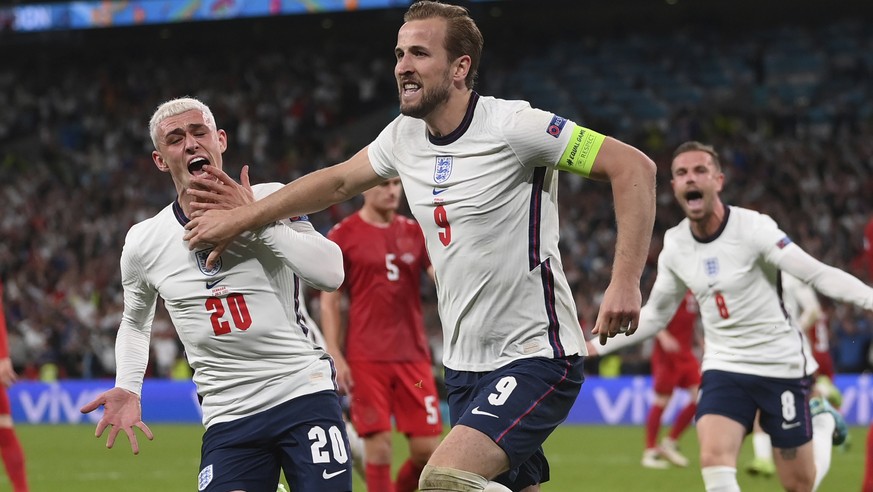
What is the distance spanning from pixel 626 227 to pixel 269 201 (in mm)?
1359

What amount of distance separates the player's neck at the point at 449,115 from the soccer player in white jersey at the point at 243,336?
642mm

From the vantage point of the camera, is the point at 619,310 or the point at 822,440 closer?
the point at 619,310

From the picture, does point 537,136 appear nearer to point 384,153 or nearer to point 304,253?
point 384,153

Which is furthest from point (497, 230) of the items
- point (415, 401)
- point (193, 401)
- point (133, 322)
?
point (193, 401)

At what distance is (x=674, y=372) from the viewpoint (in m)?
13.1

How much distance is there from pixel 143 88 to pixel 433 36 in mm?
27574

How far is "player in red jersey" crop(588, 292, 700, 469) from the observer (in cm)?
1240

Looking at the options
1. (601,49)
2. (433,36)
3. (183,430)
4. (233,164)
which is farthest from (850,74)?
(433,36)

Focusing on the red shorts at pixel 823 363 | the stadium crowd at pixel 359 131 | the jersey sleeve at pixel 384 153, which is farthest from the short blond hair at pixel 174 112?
the stadium crowd at pixel 359 131

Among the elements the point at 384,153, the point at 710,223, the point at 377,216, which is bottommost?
the point at 710,223

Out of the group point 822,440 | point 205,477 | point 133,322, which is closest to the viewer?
point 205,477

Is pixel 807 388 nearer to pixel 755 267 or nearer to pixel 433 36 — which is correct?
pixel 755 267

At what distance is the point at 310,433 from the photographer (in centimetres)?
476

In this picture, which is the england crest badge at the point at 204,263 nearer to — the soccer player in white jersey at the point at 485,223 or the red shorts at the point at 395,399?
the soccer player in white jersey at the point at 485,223
